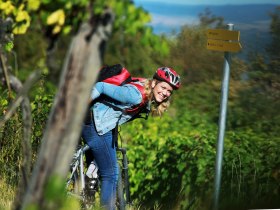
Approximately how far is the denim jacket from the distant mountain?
15.5 feet

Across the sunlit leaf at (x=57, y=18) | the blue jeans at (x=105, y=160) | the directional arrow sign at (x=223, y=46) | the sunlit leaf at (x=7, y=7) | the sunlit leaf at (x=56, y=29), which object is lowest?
the blue jeans at (x=105, y=160)

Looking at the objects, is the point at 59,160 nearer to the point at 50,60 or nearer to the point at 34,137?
the point at 50,60

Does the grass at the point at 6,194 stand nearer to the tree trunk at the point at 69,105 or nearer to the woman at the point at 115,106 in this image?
the woman at the point at 115,106

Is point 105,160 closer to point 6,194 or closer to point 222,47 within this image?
point 6,194

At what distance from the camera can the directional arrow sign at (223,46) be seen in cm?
648

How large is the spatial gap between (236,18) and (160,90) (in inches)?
217

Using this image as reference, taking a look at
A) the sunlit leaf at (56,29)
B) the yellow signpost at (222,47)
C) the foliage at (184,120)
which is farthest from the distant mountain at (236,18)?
the sunlit leaf at (56,29)

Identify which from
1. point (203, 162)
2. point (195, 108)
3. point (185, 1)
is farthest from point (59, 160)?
point (185, 1)

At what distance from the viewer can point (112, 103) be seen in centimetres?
588

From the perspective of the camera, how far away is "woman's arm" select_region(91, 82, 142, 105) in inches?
225

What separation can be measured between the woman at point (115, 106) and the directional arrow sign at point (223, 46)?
0.72m

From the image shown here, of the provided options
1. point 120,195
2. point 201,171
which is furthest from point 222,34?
point 201,171

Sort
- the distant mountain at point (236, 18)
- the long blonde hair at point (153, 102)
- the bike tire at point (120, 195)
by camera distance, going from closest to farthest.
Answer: the long blonde hair at point (153, 102) < the bike tire at point (120, 195) < the distant mountain at point (236, 18)

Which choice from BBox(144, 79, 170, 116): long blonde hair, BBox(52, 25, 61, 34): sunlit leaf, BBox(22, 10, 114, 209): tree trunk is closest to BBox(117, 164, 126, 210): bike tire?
BBox(144, 79, 170, 116): long blonde hair
